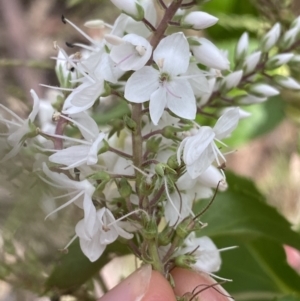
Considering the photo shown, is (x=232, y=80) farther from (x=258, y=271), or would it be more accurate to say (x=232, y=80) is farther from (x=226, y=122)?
(x=258, y=271)

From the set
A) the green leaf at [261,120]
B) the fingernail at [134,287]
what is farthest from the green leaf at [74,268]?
the green leaf at [261,120]

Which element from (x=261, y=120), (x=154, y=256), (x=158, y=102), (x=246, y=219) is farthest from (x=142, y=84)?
(x=261, y=120)

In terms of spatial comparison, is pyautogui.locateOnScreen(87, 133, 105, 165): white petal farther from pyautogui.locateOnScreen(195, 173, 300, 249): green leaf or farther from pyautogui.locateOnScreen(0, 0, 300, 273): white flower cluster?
pyautogui.locateOnScreen(195, 173, 300, 249): green leaf

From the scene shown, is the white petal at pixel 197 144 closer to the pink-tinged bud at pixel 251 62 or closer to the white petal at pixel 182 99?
the white petal at pixel 182 99

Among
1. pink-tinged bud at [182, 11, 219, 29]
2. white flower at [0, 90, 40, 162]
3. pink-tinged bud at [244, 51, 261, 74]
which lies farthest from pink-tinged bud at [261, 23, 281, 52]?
white flower at [0, 90, 40, 162]

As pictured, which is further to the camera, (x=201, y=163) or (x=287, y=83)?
(x=287, y=83)
